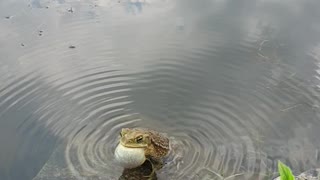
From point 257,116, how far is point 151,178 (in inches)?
77.4

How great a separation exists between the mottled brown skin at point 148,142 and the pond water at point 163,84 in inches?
8.8

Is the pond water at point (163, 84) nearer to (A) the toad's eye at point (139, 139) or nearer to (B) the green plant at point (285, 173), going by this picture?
(A) the toad's eye at point (139, 139)

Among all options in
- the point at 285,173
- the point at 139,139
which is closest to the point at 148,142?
the point at 139,139

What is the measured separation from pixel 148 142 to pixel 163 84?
2168 mm

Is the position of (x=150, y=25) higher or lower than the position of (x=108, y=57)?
higher

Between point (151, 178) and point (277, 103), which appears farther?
point (277, 103)

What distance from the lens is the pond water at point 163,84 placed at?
6.00 meters

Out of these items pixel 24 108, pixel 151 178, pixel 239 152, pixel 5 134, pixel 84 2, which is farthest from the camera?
pixel 84 2

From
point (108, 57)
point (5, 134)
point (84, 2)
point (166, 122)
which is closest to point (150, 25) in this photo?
point (108, 57)

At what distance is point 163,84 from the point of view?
25.0ft

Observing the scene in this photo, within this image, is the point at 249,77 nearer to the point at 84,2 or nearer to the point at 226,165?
the point at 226,165

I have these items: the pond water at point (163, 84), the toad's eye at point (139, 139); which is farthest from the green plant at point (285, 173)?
the toad's eye at point (139, 139)

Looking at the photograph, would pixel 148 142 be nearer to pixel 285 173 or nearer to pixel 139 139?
pixel 139 139

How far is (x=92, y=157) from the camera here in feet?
19.5
